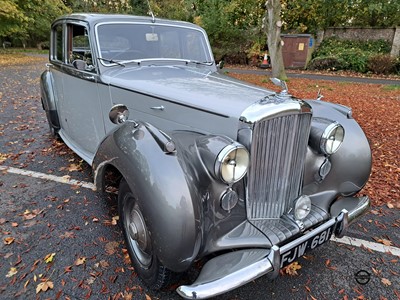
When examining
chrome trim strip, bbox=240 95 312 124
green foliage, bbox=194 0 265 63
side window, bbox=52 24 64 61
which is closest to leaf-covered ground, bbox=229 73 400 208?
chrome trim strip, bbox=240 95 312 124

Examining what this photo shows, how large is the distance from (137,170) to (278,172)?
1.01 metres

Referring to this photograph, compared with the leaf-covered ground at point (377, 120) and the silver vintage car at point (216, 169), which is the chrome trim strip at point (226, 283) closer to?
the silver vintage car at point (216, 169)

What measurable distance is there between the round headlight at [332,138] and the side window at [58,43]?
3401mm

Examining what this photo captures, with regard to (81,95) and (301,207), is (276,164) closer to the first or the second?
(301,207)

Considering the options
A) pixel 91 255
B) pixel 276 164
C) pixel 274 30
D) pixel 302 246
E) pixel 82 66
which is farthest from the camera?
pixel 274 30

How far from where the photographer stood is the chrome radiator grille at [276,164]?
2.07 m

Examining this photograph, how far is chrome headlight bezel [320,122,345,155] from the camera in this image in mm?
2414

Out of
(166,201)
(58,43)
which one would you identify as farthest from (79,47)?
(166,201)

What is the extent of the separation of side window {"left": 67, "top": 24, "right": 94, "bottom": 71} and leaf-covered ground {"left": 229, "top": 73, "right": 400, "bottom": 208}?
3640 millimetres

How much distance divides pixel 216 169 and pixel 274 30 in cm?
1033

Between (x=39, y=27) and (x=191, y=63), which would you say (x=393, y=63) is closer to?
(x=191, y=63)

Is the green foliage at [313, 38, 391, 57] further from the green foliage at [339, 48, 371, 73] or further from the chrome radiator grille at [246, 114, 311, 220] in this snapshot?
the chrome radiator grille at [246, 114, 311, 220]

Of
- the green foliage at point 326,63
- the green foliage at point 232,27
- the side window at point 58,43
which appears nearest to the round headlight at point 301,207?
the side window at point 58,43

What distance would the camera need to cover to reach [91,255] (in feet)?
8.69
